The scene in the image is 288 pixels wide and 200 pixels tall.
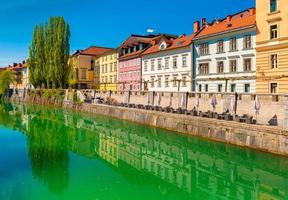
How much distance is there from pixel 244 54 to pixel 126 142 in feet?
44.8

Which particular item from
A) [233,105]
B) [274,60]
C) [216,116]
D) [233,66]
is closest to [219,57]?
[233,66]

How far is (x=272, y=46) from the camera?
82.4 ft

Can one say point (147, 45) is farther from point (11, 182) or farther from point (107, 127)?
point (11, 182)

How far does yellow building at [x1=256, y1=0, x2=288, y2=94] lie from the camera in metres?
24.2

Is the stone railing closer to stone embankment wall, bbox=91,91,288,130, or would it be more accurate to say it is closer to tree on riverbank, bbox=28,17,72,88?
stone embankment wall, bbox=91,91,288,130

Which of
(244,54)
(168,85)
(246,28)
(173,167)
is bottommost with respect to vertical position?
(173,167)

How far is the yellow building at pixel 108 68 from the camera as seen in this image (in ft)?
175

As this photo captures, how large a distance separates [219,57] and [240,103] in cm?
1169

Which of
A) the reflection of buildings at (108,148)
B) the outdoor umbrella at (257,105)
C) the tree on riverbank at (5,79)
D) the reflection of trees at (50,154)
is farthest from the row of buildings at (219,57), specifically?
the tree on riverbank at (5,79)

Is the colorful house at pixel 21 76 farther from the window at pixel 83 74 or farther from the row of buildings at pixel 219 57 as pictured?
the row of buildings at pixel 219 57

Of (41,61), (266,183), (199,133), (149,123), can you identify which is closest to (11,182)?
(266,183)

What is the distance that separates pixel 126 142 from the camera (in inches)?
898

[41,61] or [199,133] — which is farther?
[41,61]

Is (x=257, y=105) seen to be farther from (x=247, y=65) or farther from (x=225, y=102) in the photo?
(x=247, y=65)
